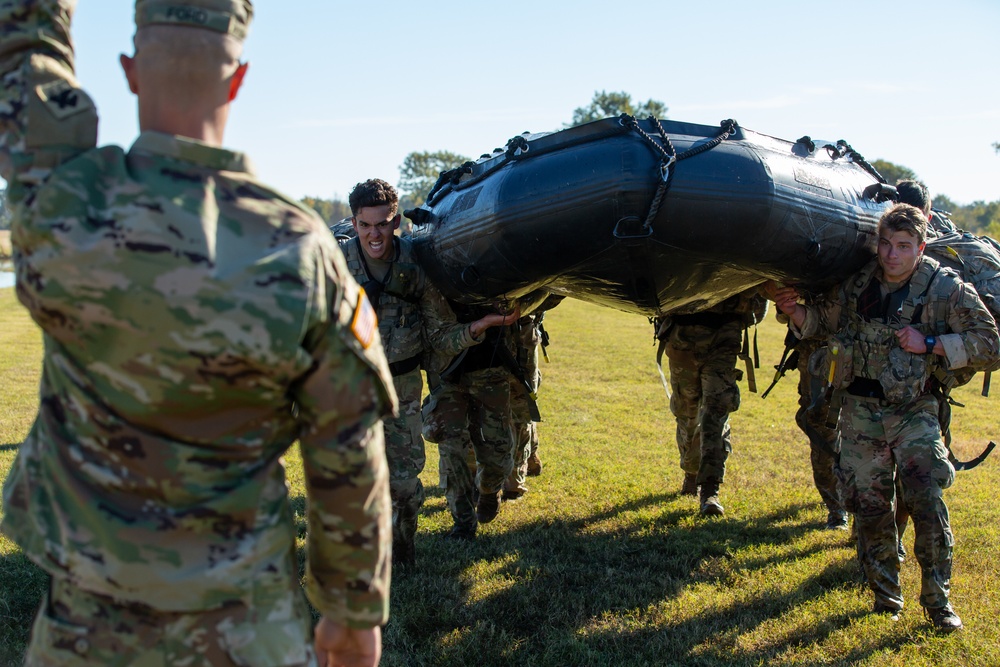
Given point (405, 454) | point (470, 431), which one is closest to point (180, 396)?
point (405, 454)

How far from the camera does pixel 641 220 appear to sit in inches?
152

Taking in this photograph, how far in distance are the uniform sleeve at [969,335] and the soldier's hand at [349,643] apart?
3375 millimetres

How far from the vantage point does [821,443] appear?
5531mm

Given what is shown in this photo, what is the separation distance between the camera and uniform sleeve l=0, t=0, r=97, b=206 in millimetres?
1846

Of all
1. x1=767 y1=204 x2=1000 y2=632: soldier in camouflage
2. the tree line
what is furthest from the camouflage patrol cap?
the tree line

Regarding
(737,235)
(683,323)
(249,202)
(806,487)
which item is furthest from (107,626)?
(806,487)

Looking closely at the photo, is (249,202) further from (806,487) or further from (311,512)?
(806,487)

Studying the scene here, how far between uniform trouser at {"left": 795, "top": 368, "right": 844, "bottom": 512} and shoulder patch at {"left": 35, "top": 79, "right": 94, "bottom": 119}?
4.52 metres


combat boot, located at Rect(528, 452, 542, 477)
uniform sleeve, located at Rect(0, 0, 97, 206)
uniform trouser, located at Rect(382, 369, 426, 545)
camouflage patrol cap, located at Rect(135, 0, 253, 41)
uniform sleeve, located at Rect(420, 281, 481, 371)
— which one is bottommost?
combat boot, located at Rect(528, 452, 542, 477)

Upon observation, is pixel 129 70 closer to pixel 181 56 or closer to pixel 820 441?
pixel 181 56

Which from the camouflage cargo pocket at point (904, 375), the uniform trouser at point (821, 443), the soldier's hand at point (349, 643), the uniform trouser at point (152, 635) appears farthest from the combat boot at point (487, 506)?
the uniform trouser at point (152, 635)

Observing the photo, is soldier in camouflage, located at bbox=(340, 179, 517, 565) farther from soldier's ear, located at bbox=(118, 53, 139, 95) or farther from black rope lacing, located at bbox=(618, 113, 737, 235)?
soldier's ear, located at bbox=(118, 53, 139, 95)

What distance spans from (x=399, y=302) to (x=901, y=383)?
2.64 meters

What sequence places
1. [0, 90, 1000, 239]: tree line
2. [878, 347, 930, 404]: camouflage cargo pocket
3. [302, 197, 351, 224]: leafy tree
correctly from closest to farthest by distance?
[878, 347, 930, 404]: camouflage cargo pocket, [0, 90, 1000, 239]: tree line, [302, 197, 351, 224]: leafy tree
